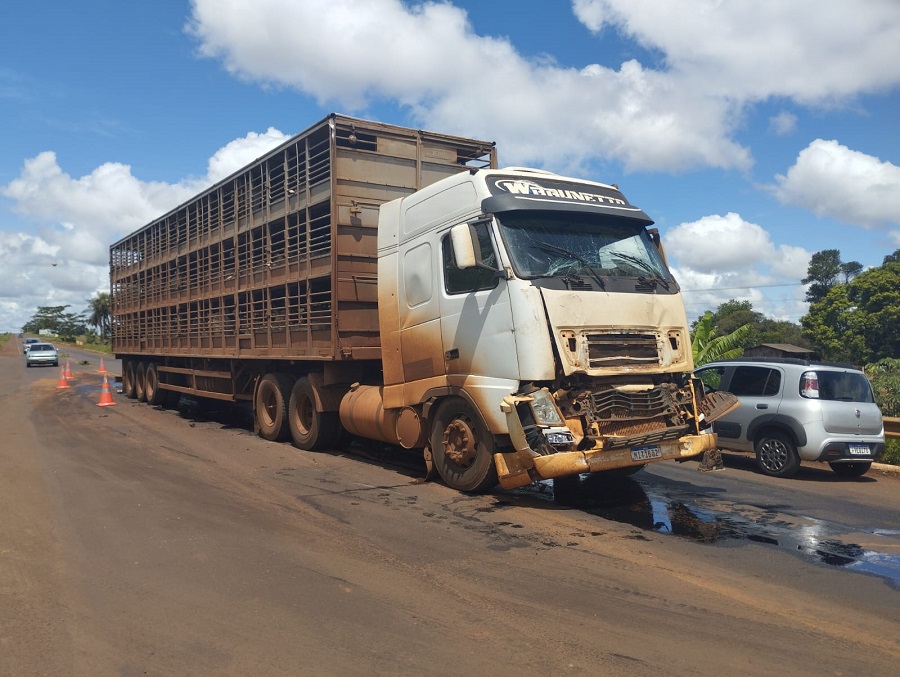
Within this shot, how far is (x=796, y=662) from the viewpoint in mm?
3443

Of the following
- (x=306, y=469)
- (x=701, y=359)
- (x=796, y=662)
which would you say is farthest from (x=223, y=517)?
(x=701, y=359)

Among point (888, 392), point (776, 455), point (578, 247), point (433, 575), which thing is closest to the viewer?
point (433, 575)

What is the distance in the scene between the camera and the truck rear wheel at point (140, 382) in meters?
18.3

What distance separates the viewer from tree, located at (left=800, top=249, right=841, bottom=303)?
50.3m

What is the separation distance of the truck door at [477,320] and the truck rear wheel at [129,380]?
15130mm

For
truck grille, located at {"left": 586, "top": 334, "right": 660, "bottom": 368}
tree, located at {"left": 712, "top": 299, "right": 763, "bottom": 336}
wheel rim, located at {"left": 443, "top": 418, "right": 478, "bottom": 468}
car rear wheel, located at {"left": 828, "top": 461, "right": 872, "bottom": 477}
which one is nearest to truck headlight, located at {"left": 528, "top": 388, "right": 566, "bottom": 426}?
truck grille, located at {"left": 586, "top": 334, "right": 660, "bottom": 368}

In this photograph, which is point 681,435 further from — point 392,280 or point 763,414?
point 392,280

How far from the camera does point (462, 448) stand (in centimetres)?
709

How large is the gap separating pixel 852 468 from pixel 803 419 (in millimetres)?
1187

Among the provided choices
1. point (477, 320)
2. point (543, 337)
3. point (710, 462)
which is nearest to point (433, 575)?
point (543, 337)

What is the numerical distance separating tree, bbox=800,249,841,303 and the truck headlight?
5072 cm

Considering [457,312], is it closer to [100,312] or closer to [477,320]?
[477,320]

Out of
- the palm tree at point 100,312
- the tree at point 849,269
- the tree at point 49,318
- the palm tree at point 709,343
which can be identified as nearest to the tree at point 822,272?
the tree at point 849,269

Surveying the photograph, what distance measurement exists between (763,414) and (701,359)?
22.8 ft
